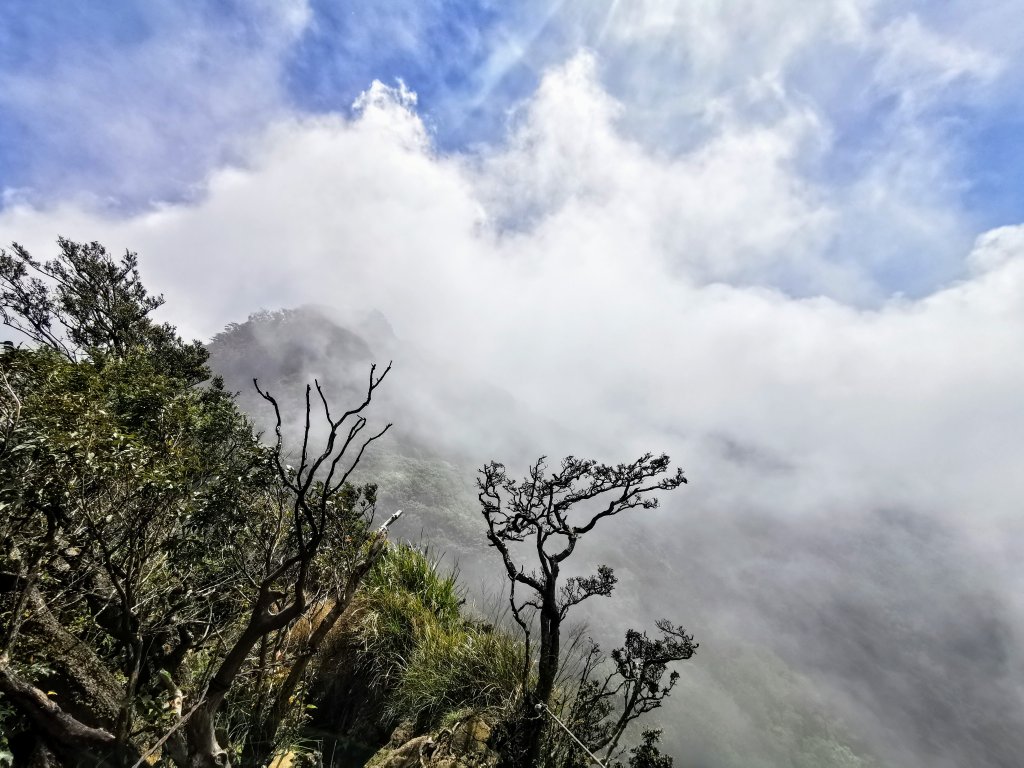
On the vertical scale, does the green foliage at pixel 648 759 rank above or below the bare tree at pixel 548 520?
below

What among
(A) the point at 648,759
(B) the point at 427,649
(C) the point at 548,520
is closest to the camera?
(A) the point at 648,759

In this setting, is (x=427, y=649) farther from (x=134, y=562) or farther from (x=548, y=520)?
(x=134, y=562)

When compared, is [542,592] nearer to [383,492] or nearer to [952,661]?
[383,492]

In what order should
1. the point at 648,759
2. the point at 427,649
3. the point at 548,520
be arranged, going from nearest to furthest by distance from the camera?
the point at 648,759
the point at 548,520
the point at 427,649

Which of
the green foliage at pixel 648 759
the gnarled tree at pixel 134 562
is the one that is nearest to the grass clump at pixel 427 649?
the gnarled tree at pixel 134 562

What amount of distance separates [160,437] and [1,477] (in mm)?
2246

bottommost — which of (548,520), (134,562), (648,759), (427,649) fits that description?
(134,562)

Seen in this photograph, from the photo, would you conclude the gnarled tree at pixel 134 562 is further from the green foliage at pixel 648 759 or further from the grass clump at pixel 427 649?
the green foliage at pixel 648 759

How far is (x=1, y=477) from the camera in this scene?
3309 millimetres

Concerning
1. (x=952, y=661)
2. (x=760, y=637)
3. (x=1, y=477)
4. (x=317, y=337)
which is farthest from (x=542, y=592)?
(x=317, y=337)

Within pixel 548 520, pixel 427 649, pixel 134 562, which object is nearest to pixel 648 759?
pixel 548 520

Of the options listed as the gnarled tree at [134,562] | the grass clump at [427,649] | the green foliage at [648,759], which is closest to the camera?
the gnarled tree at [134,562]

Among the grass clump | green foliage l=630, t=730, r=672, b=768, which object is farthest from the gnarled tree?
green foliage l=630, t=730, r=672, b=768

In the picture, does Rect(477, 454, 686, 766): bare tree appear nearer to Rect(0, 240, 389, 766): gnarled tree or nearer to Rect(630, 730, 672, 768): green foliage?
Rect(630, 730, 672, 768): green foliage
